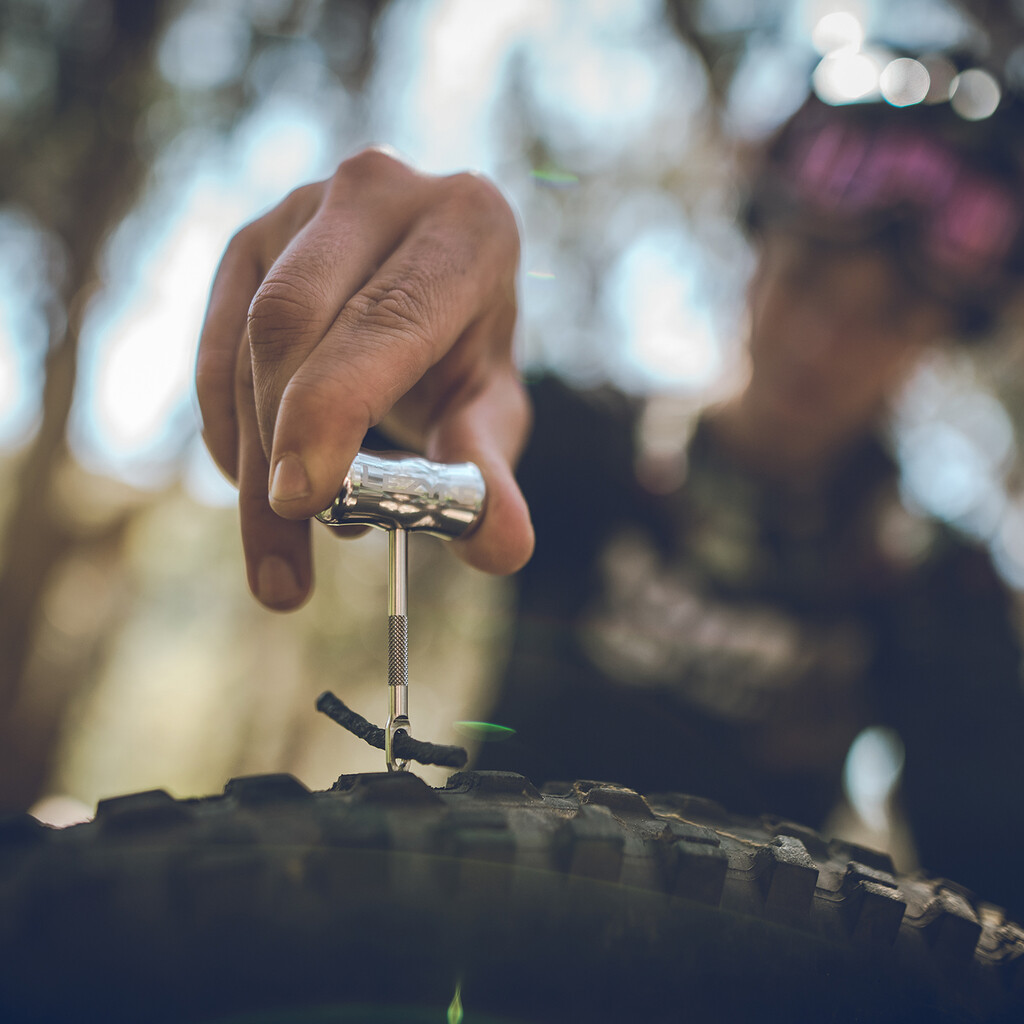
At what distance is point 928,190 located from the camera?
2.40 m

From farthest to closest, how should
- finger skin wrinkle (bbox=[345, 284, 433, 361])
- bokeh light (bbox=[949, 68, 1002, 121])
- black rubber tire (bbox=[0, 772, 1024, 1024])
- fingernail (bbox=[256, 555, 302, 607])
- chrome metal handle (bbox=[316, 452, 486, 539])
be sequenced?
bokeh light (bbox=[949, 68, 1002, 121]) < fingernail (bbox=[256, 555, 302, 607]) < finger skin wrinkle (bbox=[345, 284, 433, 361]) < chrome metal handle (bbox=[316, 452, 486, 539]) < black rubber tire (bbox=[0, 772, 1024, 1024])

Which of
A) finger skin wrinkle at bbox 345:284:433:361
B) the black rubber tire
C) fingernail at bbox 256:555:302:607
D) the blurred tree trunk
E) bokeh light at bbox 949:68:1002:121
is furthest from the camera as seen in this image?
the blurred tree trunk

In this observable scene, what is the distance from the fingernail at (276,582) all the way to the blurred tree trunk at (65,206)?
475cm

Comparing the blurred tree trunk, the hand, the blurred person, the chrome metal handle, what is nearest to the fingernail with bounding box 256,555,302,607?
the hand

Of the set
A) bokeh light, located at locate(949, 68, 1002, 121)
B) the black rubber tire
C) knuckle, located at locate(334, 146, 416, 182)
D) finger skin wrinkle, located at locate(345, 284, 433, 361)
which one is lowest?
the black rubber tire

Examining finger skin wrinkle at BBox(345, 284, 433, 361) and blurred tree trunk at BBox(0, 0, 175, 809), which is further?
blurred tree trunk at BBox(0, 0, 175, 809)

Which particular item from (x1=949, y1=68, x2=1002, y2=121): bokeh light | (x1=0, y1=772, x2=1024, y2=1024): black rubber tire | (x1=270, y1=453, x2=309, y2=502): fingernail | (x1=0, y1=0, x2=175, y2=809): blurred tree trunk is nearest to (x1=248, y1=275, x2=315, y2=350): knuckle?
(x1=270, y1=453, x2=309, y2=502): fingernail

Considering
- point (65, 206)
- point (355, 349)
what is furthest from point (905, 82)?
point (65, 206)

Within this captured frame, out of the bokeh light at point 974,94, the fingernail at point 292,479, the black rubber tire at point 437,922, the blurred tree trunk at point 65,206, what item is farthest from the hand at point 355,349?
the blurred tree trunk at point 65,206

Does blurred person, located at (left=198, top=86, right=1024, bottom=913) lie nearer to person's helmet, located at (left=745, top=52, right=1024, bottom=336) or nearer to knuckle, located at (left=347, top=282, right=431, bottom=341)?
person's helmet, located at (left=745, top=52, right=1024, bottom=336)

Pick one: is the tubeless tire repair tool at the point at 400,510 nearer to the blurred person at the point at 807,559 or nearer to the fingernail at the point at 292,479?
the fingernail at the point at 292,479

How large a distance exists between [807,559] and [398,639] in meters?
2.25

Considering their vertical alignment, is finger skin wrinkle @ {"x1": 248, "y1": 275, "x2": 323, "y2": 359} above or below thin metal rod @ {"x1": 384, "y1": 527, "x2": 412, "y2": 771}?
above

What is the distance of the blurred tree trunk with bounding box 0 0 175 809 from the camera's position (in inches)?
191
